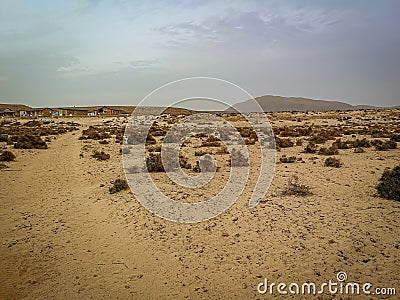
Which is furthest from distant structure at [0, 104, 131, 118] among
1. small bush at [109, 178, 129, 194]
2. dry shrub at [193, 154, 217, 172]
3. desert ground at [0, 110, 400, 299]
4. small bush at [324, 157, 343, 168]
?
desert ground at [0, 110, 400, 299]

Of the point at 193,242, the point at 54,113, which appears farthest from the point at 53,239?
the point at 54,113

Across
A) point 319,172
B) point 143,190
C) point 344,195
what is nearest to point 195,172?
point 143,190

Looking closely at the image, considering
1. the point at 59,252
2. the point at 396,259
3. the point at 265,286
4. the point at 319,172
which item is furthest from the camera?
the point at 319,172

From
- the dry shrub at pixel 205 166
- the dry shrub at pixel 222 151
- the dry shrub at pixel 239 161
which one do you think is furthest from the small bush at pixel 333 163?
the dry shrub at pixel 222 151

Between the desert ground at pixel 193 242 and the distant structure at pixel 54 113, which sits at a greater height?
the distant structure at pixel 54 113

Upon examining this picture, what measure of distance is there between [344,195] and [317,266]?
13.8 feet

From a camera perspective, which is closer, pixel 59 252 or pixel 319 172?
pixel 59 252

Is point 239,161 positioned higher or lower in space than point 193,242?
higher

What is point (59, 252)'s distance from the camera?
21.2 feet

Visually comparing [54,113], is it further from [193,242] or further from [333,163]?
[193,242]

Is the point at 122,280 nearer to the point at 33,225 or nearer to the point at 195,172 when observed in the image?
the point at 33,225

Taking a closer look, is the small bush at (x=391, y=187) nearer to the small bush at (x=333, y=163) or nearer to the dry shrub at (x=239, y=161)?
the small bush at (x=333, y=163)

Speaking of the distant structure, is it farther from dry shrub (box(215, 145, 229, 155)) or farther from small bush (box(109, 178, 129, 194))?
small bush (box(109, 178, 129, 194))

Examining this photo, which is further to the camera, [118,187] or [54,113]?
[54,113]
